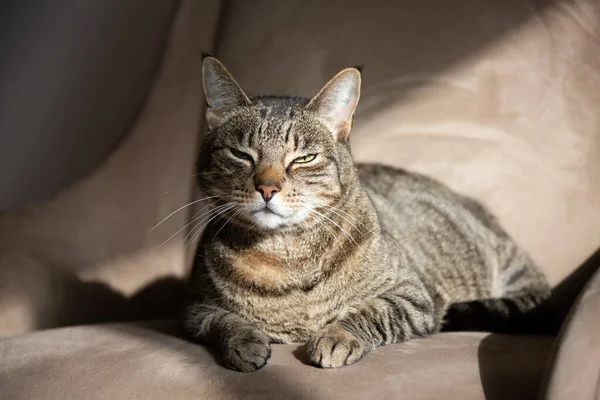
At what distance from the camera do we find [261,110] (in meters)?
1.47

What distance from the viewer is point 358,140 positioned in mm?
1892

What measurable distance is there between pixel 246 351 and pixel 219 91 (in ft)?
1.81

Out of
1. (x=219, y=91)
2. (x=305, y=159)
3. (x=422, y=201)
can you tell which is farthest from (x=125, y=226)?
(x=422, y=201)

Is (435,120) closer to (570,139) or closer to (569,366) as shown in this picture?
(570,139)

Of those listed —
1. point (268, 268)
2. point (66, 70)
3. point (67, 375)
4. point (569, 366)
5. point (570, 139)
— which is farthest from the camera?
point (66, 70)

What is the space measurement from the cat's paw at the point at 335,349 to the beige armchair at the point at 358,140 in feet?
0.60

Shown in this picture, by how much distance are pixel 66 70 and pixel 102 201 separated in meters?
0.71

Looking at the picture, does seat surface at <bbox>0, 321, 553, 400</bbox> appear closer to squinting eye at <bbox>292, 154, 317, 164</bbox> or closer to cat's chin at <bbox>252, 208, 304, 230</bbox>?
cat's chin at <bbox>252, 208, 304, 230</bbox>

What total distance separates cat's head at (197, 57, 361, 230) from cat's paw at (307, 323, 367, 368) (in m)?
0.24

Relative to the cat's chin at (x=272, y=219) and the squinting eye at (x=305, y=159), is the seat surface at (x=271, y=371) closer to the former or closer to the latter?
the cat's chin at (x=272, y=219)

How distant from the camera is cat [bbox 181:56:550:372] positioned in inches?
53.7

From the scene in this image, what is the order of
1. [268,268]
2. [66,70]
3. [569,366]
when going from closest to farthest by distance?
[569,366] < [268,268] < [66,70]

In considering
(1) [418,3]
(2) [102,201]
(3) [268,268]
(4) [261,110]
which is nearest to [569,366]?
(3) [268,268]

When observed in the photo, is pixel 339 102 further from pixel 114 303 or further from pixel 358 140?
pixel 114 303
